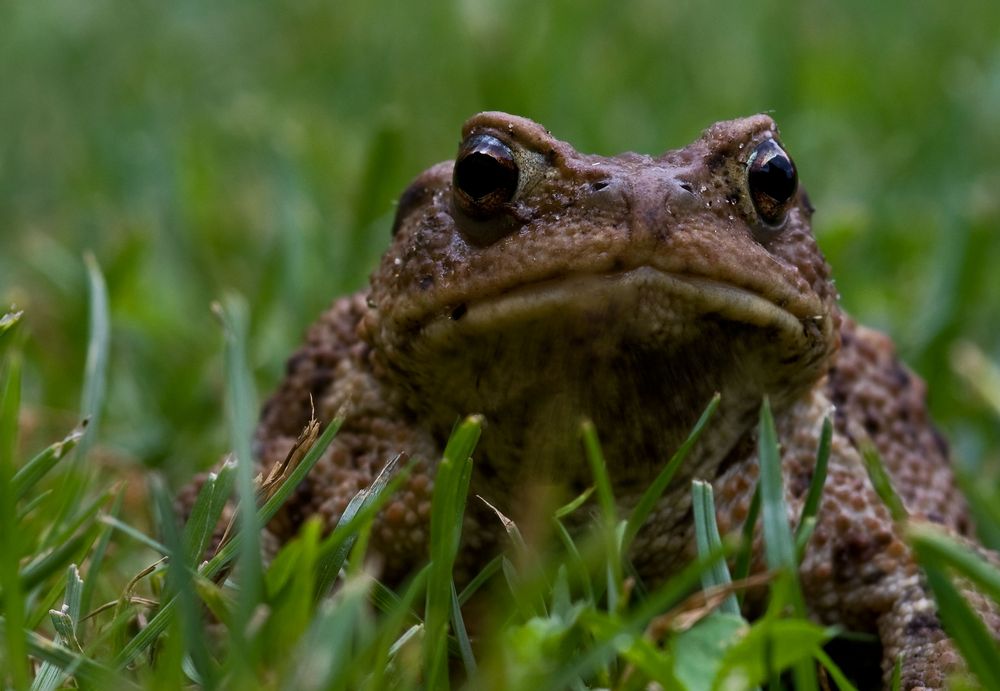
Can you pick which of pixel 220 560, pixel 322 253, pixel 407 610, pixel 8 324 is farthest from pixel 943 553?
pixel 322 253

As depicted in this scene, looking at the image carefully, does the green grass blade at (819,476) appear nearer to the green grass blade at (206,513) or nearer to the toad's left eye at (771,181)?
the toad's left eye at (771,181)

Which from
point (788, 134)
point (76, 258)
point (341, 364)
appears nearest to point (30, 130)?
point (76, 258)

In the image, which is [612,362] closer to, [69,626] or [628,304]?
[628,304]

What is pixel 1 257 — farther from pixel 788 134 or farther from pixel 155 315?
pixel 788 134

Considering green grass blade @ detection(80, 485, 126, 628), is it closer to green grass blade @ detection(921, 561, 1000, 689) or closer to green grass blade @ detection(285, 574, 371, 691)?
green grass blade @ detection(285, 574, 371, 691)

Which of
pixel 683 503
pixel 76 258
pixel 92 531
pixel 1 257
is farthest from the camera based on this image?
pixel 1 257

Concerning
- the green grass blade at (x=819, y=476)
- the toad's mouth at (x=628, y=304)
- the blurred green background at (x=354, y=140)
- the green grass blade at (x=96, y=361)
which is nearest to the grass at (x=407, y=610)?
the green grass blade at (x=819, y=476)
